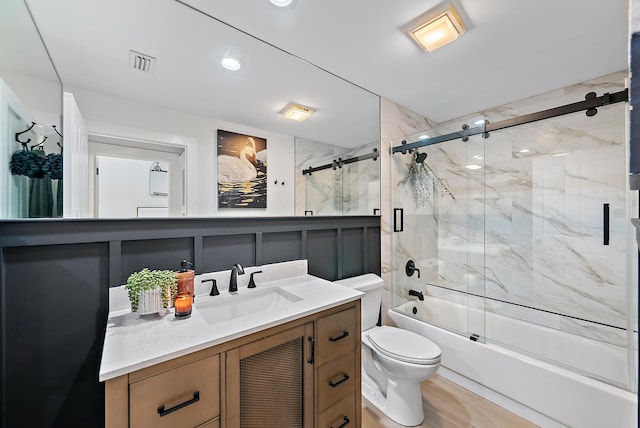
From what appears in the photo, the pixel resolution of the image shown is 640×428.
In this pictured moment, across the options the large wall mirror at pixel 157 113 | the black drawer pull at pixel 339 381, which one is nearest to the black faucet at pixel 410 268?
the large wall mirror at pixel 157 113

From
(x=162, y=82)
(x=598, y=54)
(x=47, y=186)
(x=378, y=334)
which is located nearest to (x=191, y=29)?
(x=162, y=82)

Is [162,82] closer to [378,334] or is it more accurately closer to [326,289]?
[326,289]

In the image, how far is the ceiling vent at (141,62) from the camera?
123 centimetres

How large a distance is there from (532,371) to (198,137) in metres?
2.38

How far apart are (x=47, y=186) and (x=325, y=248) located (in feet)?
4.95

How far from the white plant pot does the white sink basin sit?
0.20 metres

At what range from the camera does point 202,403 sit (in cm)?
88

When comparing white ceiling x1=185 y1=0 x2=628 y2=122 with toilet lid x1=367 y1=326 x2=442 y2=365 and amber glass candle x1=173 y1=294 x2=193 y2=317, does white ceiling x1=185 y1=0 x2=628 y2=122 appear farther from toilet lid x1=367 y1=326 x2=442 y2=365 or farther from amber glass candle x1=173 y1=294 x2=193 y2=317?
toilet lid x1=367 y1=326 x2=442 y2=365

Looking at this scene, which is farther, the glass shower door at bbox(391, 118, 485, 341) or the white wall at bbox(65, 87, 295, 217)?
the glass shower door at bbox(391, 118, 485, 341)

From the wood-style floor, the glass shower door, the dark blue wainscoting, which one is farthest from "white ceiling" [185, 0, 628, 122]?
the wood-style floor

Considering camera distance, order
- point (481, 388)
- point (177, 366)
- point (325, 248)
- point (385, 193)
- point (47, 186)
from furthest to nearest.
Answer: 1. point (385, 193)
2. point (325, 248)
3. point (481, 388)
4. point (47, 186)
5. point (177, 366)

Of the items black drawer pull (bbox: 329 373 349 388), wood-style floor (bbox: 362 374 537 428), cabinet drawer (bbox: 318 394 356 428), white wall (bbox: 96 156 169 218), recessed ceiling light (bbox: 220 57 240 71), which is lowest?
wood-style floor (bbox: 362 374 537 428)

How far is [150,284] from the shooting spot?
106cm

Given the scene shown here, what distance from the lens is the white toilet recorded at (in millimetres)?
1551
